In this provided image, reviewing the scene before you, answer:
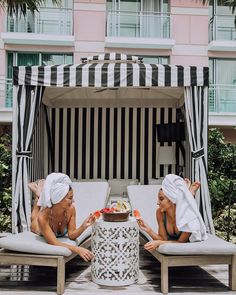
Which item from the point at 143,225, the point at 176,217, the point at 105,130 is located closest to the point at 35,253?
the point at 143,225

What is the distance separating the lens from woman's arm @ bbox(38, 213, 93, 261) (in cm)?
416

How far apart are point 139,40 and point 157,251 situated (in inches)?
478

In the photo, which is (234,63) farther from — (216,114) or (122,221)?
(122,221)

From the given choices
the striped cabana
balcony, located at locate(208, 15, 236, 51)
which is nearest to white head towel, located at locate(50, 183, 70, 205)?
the striped cabana

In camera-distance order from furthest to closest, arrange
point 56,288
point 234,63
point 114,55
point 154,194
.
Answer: point 234,63 → point 114,55 → point 154,194 → point 56,288

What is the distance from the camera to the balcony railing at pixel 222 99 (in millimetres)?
14789

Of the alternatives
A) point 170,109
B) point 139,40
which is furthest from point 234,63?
point 170,109

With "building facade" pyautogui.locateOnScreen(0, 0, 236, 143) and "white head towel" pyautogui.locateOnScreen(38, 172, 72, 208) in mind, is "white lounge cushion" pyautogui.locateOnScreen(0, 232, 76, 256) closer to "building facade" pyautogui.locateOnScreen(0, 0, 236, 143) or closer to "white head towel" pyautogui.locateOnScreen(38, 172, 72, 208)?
"white head towel" pyautogui.locateOnScreen(38, 172, 72, 208)

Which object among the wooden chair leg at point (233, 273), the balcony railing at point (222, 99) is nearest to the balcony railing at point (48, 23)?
the balcony railing at point (222, 99)

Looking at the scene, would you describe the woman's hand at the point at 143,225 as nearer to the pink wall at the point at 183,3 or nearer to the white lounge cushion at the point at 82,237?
the white lounge cushion at the point at 82,237

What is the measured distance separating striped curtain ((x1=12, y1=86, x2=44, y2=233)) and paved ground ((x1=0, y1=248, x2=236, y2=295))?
130 cm

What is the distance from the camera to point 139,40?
15445 millimetres

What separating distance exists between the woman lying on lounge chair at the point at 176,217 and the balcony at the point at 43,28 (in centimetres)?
1171

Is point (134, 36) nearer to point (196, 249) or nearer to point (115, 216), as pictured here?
point (115, 216)
